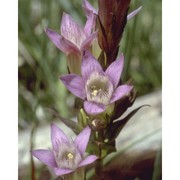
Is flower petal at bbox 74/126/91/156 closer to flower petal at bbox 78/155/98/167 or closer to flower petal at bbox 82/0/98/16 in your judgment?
flower petal at bbox 78/155/98/167

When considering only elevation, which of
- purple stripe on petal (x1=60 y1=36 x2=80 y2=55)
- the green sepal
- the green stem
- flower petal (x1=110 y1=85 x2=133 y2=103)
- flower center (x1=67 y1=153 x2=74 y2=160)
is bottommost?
the green stem

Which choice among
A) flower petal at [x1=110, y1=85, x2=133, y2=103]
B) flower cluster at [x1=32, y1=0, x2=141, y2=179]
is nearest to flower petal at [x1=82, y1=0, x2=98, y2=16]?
flower cluster at [x1=32, y1=0, x2=141, y2=179]

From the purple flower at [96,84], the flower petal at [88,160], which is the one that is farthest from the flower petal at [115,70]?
the flower petal at [88,160]

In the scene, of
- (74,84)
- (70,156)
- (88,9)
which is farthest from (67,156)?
(88,9)

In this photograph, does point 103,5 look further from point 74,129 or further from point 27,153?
point 27,153

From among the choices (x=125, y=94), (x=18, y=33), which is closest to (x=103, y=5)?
(x=125, y=94)
